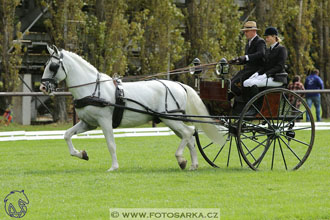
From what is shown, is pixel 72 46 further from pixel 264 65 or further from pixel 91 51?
pixel 264 65

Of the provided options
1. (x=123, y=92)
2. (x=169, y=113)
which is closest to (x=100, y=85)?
(x=123, y=92)

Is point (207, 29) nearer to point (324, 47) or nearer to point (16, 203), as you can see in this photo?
point (324, 47)

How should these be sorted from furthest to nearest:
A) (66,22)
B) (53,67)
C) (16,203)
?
(66,22)
(53,67)
(16,203)

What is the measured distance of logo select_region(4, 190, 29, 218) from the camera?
833cm

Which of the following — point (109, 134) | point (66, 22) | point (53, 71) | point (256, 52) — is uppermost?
point (66, 22)

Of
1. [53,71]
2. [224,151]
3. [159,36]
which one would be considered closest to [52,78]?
[53,71]

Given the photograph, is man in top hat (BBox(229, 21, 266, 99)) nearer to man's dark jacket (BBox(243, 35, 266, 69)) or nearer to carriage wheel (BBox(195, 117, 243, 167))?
man's dark jacket (BBox(243, 35, 266, 69))

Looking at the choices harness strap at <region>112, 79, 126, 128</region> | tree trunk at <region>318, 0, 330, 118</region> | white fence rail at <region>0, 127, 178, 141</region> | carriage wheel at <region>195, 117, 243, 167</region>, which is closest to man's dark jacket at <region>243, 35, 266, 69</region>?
carriage wheel at <region>195, 117, 243, 167</region>

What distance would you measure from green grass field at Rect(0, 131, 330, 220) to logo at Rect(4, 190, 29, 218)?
0.08 m

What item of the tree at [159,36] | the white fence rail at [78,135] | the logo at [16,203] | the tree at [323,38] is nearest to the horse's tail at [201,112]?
the logo at [16,203]

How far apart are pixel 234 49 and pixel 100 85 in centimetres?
1571

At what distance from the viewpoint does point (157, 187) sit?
32.7 ft

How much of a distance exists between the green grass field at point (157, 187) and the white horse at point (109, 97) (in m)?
0.50

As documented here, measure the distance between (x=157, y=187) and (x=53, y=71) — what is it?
9.28 feet
